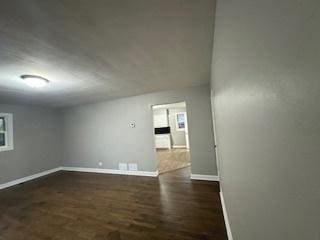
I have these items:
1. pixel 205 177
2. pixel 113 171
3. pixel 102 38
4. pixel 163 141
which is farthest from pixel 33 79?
pixel 163 141

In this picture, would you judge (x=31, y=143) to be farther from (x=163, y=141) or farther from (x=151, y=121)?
(x=163, y=141)

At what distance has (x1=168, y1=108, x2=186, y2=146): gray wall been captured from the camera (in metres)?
8.37

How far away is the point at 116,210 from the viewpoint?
2494 mm

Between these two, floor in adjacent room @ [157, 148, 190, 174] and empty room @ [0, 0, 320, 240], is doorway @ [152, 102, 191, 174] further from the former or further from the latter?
empty room @ [0, 0, 320, 240]

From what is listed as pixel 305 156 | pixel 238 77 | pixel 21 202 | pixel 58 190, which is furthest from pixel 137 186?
pixel 305 156

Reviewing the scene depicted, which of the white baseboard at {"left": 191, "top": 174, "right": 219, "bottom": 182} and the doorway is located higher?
the doorway

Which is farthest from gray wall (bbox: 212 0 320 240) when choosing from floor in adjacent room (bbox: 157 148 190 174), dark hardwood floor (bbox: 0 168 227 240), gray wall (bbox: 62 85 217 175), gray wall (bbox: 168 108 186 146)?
gray wall (bbox: 168 108 186 146)

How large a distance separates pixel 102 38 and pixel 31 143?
16.1ft

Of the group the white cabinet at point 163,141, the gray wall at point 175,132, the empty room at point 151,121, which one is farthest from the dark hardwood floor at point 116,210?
the gray wall at point 175,132

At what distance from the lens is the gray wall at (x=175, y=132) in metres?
8.37

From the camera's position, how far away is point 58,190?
3.56 m

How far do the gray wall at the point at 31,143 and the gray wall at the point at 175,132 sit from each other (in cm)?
544

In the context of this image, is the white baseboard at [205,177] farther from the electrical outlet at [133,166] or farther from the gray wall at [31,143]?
the gray wall at [31,143]

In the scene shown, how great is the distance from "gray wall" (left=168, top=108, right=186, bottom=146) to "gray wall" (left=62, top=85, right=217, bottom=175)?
4.50 meters
